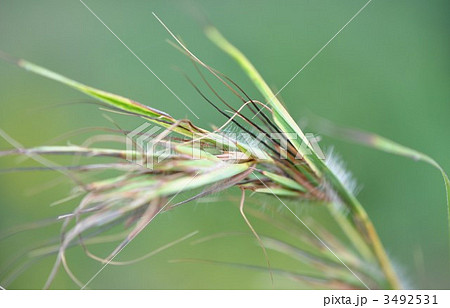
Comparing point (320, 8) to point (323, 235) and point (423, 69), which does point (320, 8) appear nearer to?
point (423, 69)

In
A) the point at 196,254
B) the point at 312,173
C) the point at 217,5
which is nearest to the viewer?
the point at 312,173

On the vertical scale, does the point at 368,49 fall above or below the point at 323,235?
above

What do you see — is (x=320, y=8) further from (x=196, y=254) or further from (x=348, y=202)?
(x=348, y=202)
